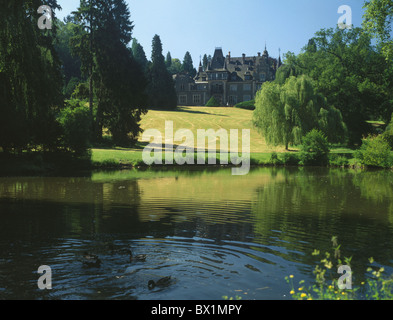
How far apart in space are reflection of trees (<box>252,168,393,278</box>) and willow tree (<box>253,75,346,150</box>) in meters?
14.7

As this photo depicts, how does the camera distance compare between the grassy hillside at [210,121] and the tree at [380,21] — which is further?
the grassy hillside at [210,121]

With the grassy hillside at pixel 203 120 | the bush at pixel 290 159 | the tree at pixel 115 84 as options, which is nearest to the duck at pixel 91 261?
the bush at pixel 290 159

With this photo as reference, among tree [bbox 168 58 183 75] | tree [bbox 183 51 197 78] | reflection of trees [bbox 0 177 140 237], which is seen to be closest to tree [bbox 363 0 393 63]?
reflection of trees [bbox 0 177 140 237]

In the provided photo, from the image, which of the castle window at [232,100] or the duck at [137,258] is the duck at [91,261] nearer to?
the duck at [137,258]

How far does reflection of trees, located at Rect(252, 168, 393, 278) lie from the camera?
11781mm

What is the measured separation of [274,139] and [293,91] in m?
5.89

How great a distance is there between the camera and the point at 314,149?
4103 centimetres

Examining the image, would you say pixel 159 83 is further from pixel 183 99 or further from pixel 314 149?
pixel 314 149

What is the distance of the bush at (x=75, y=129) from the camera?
33.9 m

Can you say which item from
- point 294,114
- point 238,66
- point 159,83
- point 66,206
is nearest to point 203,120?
point 159,83

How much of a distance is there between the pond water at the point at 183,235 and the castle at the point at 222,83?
83697 mm

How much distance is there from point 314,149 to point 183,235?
100ft

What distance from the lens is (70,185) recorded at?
25594 millimetres

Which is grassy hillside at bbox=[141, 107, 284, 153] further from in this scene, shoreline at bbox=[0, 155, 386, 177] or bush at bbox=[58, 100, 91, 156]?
bush at bbox=[58, 100, 91, 156]
